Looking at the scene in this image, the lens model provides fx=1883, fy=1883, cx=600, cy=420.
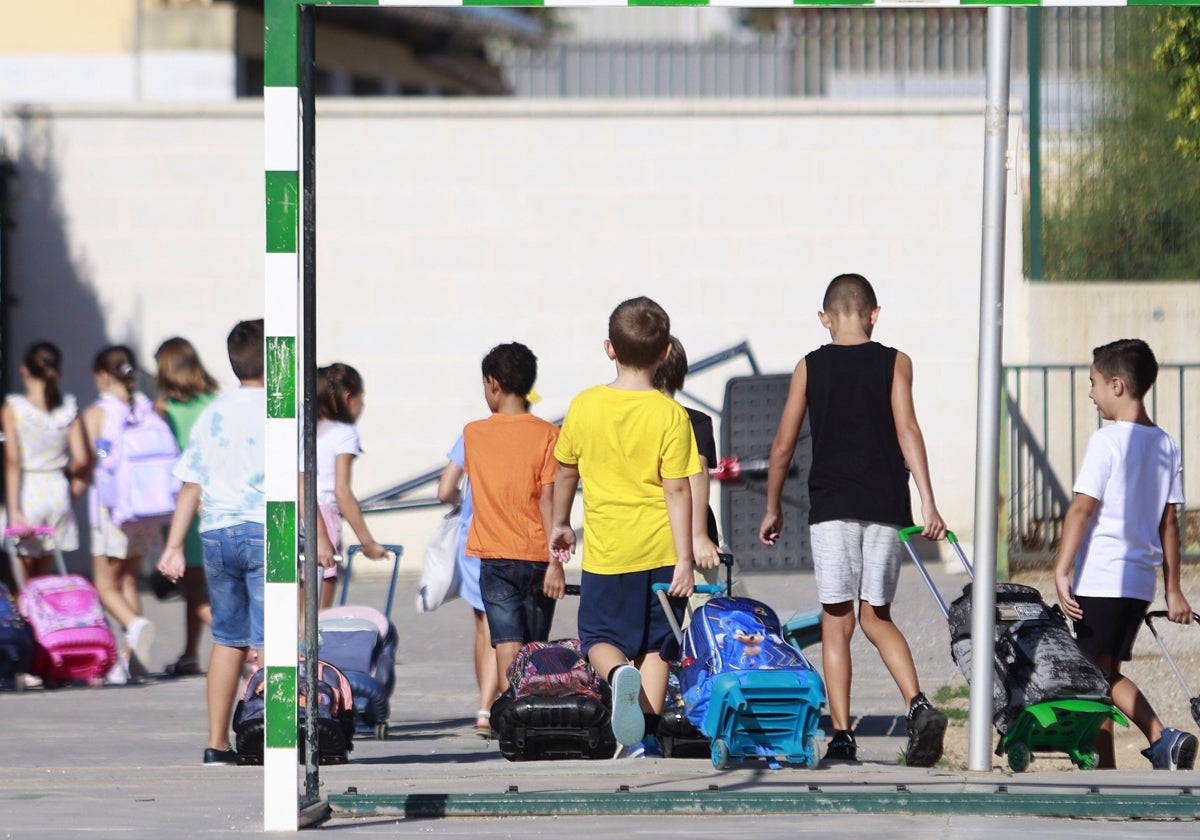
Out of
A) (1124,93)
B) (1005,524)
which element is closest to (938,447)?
(1005,524)

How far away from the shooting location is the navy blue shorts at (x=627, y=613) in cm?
636

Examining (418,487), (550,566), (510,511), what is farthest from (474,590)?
(418,487)

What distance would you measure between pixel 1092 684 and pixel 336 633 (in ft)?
9.90

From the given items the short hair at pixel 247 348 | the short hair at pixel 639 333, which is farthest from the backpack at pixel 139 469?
the short hair at pixel 639 333

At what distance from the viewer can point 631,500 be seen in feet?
20.7

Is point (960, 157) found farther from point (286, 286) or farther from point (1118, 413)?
point (286, 286)

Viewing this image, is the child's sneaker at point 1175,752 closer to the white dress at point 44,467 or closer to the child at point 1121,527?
the child at point 1121,527

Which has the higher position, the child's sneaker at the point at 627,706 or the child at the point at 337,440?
the child at the point at 337,440

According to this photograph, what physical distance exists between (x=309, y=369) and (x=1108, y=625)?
3153mm

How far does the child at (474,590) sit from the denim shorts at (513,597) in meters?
0.38

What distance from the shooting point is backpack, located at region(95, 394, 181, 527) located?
9.96m

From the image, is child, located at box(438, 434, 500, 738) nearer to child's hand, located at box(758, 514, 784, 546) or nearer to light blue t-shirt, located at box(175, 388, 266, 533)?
light blue t-shirt, located at box(175, 388, 266, 533)

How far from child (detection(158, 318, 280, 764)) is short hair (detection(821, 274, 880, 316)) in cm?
207

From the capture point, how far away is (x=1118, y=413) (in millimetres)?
6680
